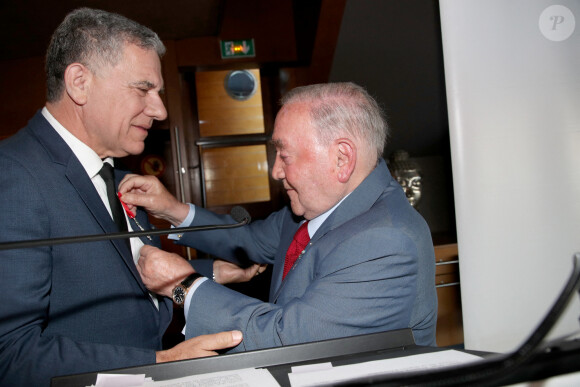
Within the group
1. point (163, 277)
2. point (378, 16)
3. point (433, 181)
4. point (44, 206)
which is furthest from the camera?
point (433, 181)

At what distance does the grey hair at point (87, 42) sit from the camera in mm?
1253

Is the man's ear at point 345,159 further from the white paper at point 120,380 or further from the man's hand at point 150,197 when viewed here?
the white paper at point 120,380

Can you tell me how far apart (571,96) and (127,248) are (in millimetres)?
1379

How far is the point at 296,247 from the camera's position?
5.14 ft

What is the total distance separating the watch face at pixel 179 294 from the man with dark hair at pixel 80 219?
154 millimetres

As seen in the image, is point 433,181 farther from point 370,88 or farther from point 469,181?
point 469,181

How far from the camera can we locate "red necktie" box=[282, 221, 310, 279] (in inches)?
60.4

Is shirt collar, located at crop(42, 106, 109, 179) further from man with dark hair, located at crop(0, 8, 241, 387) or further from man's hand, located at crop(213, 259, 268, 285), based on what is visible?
man's hand, located at crop(213, 259, 268, 285)

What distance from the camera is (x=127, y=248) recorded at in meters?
1.25

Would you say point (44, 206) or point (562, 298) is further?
point (44, 206)

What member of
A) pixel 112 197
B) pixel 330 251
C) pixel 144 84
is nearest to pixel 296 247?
pixel 330 251

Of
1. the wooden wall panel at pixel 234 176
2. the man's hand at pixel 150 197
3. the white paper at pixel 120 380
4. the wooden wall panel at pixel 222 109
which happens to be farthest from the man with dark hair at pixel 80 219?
the wooden wall panel at pixel 222 109

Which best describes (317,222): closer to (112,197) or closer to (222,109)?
(112,197)

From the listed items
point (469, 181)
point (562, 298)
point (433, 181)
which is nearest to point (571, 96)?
point (469, 181)
